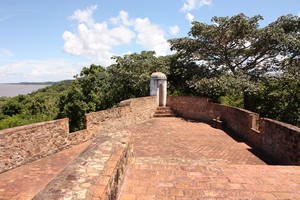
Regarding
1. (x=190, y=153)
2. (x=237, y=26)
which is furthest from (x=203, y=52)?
(x=190, y=153)

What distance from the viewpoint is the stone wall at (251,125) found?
21.4ft

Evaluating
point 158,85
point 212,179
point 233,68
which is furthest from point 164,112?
point 212,179

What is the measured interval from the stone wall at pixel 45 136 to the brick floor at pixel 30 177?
245 millimetres

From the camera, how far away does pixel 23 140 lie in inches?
255

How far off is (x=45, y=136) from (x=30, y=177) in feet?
5.99

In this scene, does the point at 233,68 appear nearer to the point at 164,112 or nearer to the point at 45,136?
the point at 164,112

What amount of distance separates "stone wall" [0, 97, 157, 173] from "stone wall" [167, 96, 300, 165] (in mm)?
4646

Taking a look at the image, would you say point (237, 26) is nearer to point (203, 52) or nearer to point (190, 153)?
point (203, 52)

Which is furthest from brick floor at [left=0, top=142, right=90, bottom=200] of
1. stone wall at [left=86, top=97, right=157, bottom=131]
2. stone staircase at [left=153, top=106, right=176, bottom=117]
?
stone staircase at [left=153, top=106, right=176, bottom=117]

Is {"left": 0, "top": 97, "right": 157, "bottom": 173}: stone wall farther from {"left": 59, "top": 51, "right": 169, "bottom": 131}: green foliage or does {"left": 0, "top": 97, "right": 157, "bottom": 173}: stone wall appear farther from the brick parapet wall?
the brick parapet wall

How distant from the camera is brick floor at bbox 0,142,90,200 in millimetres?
4809

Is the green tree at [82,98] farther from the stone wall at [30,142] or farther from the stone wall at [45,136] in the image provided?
the stone wall at [30,142]

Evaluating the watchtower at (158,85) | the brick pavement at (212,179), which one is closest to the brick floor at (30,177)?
the brick pavement at (212,179)

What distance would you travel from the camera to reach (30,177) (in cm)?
565
